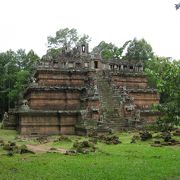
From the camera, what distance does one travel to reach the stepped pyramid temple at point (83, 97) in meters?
31.1

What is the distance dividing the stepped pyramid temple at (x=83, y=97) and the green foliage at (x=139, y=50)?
23224 mm

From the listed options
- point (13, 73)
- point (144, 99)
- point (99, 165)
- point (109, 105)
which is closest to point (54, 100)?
point (109, 105)

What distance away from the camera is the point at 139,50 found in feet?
206

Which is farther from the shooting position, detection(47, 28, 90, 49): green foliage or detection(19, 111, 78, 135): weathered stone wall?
detection(47, 28, 90, 49): green foliage

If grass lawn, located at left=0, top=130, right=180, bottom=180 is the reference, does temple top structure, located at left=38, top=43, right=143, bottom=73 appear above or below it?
above

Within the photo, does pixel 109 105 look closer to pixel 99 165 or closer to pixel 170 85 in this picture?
pixel 99 165

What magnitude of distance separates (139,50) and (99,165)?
50.4m

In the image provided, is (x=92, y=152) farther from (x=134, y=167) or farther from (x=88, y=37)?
(x=88, y=37)

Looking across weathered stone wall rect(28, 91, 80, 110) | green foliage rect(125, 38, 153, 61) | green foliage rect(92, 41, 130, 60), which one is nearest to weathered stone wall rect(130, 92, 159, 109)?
weathered stone wall rect(28, 91, 80, 110)

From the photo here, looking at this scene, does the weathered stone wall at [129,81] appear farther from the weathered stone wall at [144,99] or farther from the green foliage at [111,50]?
the green foliage at [111,50]

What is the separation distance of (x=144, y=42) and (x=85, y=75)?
2991 centimetres

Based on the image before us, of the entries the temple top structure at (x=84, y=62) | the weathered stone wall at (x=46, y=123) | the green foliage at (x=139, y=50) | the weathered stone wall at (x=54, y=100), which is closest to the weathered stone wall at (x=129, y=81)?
the temple top structure at (x=84, y=62)

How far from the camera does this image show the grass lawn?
12.3 m

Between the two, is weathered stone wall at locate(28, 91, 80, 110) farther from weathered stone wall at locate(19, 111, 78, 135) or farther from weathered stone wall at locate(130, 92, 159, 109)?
weathered stone wall at locate(130, 92, 159, 109)
